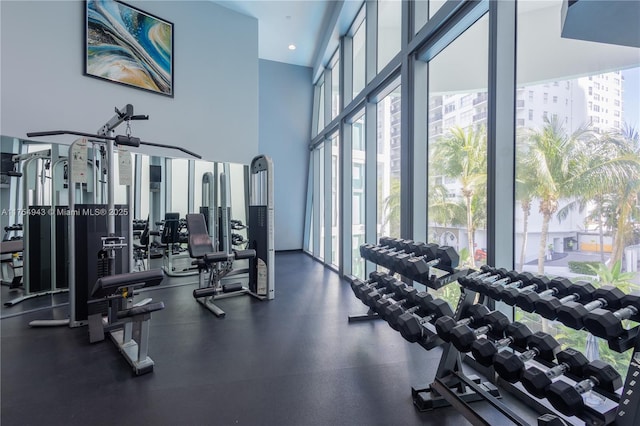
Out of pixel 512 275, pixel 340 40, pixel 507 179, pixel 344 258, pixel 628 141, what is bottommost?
pixel 344 258

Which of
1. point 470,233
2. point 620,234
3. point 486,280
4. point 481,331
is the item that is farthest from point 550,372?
point 470,233

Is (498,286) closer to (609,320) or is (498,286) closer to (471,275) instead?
(471,275)

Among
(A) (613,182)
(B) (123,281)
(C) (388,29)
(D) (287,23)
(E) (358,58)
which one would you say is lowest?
(B) (123,281)

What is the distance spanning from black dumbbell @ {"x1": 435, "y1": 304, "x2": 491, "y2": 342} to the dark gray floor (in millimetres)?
544

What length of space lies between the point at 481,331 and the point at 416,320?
33 cm

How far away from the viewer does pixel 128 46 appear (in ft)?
14.6

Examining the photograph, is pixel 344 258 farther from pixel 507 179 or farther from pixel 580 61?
pixel 580 61

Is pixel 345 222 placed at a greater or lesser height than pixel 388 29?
lesser

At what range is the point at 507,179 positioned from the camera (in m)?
2.10

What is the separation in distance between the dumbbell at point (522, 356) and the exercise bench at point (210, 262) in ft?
8.94

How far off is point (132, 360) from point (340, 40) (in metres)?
5.43

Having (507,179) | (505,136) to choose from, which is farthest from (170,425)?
(505,136)

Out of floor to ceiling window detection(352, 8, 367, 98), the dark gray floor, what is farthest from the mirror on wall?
floor to ceiling window detection(352, 8, 367, 98)

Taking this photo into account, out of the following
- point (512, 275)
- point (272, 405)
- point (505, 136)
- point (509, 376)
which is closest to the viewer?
point (509, 376)
